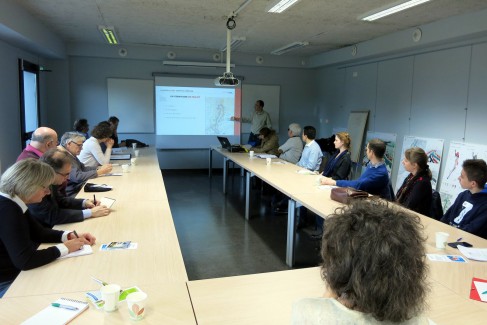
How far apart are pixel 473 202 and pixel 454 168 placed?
2.70 metres

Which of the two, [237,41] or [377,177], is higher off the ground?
[237,41]

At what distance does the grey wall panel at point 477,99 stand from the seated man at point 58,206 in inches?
186

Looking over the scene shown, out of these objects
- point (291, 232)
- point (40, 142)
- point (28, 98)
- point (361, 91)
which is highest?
point (361, 91)

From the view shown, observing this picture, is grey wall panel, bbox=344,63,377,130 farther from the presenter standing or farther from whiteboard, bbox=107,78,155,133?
whiteboard, bbox=107,78,155,133

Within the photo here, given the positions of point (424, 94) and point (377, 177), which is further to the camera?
point (424, 94)

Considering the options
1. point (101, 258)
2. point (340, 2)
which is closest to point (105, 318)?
point (101, 258)

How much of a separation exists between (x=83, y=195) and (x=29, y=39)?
3113 millimetres

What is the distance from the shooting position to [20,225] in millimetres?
1771

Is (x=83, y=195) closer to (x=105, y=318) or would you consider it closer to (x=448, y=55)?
(x=105, y=318)

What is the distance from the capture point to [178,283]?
65.1 inches

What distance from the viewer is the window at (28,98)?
5.68 m

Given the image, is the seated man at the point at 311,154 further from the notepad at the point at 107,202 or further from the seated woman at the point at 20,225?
the seated woman at the point at 20,225

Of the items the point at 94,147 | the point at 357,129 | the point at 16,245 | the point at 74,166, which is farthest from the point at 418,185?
the point at 357,129

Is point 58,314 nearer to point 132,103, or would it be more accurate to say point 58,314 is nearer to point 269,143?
point 269,143
